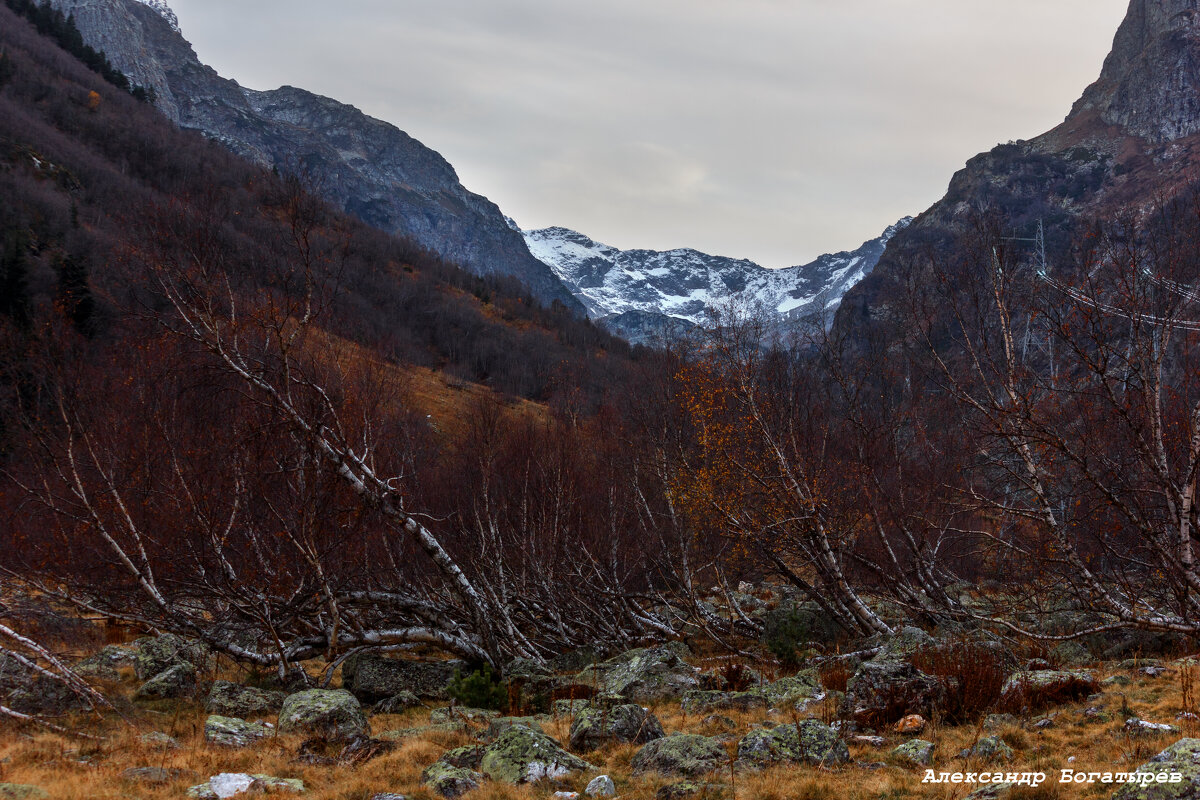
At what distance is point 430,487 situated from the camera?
Result: 26672mm

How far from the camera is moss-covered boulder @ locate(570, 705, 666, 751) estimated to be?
899 cm

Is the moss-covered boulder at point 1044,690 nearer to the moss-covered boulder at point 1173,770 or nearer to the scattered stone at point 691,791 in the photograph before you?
the moss-covered boulder at point 1173,770

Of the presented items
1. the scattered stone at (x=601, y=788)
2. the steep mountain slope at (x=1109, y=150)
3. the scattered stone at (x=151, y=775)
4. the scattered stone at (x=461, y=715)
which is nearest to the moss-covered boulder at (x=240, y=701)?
the scattered stone at (x=461, y=715)

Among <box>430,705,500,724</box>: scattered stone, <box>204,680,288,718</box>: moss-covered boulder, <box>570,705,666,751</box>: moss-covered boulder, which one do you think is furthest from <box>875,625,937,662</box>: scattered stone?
<box>204,680,288,718</box>: moss-covered boulder

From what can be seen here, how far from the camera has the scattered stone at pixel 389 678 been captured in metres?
13.8

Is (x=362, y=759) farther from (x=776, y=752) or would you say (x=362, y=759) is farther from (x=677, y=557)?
(x=677, y=557)

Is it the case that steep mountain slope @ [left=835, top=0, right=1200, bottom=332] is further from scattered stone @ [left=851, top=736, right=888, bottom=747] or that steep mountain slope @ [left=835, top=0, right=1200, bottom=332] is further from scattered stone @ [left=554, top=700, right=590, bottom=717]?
scattered stone @ [left=851, top=736, right=888, bottom=747]

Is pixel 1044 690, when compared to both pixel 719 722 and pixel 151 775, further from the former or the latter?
pixel 151 775

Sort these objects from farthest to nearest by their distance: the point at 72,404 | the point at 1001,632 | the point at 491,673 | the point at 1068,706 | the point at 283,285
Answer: the point at 72,404, the point at 1001,632, the point at 491,673, the point at 283,285, the point at 1068,706

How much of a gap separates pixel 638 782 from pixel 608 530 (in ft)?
51.9

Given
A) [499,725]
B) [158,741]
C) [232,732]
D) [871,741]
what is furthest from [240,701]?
[871,741]

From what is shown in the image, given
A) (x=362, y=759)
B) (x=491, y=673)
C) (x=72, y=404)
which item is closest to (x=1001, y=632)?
(x=491, y=673)

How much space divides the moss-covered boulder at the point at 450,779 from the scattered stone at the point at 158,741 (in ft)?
11.9

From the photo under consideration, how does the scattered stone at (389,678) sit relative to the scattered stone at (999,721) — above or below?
below
